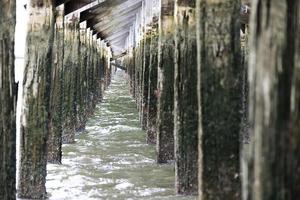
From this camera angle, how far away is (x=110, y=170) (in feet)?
25.0

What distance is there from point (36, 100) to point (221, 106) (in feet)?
7.80

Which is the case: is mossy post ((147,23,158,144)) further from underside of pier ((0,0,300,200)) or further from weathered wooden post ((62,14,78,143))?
weathered wooden post ((62,14,78,143))

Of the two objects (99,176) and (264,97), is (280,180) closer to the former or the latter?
(264,97)

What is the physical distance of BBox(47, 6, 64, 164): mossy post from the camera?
25.3 ft

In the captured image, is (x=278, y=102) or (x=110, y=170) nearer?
(x=278, y=102)

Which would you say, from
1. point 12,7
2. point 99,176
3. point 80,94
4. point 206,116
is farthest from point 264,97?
point 80,94

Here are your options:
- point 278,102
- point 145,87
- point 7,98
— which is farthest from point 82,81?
point 278,102

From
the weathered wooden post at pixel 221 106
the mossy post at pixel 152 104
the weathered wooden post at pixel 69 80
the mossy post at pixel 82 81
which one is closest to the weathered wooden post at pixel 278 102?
the weathered wooden post at pixel 221 106

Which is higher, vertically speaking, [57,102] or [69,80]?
[69,80]

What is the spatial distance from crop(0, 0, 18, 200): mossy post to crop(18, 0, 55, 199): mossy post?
1453 mm

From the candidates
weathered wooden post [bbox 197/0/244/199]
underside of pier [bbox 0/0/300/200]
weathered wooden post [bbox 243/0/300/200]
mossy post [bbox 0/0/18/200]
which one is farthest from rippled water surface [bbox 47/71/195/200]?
weathered wooden post [bbox 243/0/300/200]

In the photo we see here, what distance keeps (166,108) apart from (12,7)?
12.5 ft

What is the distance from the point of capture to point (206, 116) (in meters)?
4.07

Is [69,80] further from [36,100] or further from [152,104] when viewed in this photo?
[36,100]
